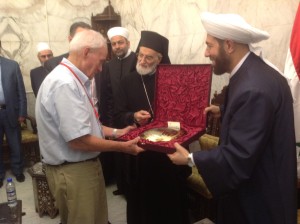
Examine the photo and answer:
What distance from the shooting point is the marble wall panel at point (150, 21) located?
9.43 ft

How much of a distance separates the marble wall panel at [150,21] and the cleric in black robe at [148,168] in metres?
1.01

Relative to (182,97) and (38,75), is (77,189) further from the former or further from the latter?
(38,75)

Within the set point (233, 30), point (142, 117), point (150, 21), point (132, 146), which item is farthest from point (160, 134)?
point (150, 21)

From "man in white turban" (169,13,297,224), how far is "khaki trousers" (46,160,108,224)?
765 mm

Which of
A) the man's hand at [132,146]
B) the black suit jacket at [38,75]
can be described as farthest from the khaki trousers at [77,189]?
the black suit jacket at [38,75]

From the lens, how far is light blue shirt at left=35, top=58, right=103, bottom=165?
1893mm

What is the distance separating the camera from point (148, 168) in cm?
269

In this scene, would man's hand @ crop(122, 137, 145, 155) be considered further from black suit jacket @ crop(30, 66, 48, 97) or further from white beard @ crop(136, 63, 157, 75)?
black suit jacket @ crop(30, 66, 48, 97)

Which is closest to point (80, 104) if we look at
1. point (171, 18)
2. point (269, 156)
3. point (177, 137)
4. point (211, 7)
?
point (177, 137)

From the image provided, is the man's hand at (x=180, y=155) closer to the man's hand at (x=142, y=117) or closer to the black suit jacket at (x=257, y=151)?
the black suit jacket at (x=257, y=151)

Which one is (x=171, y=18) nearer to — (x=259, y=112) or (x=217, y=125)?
(x=217, y=125)

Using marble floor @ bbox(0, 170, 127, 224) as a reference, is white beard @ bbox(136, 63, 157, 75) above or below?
above

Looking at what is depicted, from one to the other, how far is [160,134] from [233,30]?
0.96 m

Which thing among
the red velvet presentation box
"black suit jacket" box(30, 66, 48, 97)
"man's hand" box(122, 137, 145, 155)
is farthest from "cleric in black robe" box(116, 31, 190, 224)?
"black suit jacket" box(30, 66, 48, 97)
